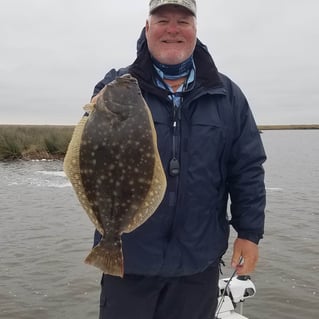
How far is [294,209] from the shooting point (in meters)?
15.9

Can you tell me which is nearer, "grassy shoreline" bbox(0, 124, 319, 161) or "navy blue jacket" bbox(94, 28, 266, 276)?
"navy blue jacket" bbox(94, 28, 266, 276)

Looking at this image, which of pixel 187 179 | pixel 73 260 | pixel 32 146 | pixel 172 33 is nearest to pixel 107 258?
pixel 187 179

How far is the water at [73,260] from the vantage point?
7.50 meters

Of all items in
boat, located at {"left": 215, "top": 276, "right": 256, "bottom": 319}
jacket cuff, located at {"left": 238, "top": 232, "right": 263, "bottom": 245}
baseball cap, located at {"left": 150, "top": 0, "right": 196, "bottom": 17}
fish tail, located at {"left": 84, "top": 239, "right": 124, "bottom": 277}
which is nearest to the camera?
fish tail, located at {"left": 84, "top": 239, "right": 124, "bottom": 277}

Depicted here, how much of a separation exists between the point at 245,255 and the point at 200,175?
2.56 ft

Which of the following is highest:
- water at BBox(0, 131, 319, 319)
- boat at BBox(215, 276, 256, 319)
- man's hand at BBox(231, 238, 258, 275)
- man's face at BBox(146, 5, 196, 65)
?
man's face at BBox(146, 5, 196, 65)

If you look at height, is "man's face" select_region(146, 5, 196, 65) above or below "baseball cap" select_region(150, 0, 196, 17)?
below

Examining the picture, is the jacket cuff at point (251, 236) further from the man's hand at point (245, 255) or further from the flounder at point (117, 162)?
the flounder at point (117, 162)

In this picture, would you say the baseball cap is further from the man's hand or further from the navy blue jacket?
the man's hand

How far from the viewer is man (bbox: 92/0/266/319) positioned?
11.0 ft

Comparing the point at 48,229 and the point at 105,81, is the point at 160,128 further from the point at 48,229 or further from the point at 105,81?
the point at 48,229

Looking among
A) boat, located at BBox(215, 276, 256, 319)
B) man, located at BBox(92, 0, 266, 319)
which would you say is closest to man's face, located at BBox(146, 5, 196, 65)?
man, located at BBox(92, 0, 266, 319)

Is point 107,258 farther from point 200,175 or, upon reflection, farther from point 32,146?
point 32,146

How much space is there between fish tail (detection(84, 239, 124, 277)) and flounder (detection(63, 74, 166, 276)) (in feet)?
0.14
